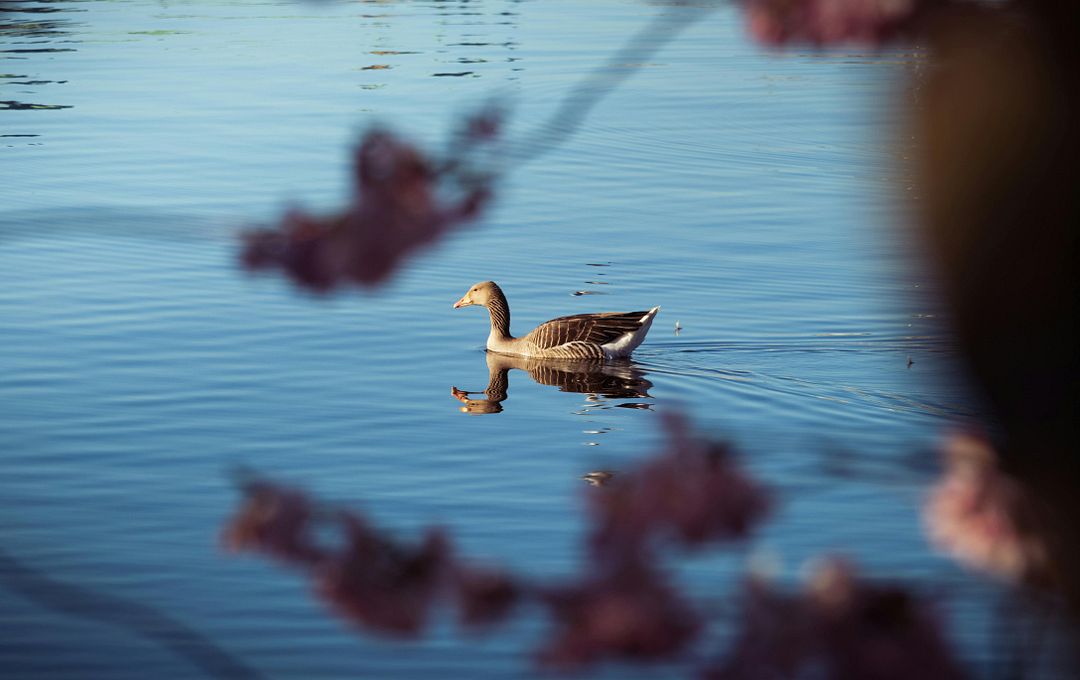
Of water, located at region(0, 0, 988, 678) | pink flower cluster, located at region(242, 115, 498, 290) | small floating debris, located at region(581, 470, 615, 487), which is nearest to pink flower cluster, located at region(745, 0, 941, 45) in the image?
water, located at region(0, 0, 988, 678)

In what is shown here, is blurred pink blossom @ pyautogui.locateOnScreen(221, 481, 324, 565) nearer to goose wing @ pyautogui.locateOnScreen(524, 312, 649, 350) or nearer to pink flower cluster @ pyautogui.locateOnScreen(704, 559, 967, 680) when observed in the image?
pink flower cluster @ pyautogui.locateOnScreen(704, 559, 967, 680)

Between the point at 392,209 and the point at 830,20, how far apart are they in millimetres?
975

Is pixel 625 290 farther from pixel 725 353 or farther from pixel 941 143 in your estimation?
pixel 941 143

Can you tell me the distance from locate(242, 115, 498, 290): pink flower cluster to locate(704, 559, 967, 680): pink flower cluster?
1.00 metres

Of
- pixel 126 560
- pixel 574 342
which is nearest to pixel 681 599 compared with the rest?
pixel 126 560

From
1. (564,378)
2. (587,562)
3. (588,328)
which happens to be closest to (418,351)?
(564,378)

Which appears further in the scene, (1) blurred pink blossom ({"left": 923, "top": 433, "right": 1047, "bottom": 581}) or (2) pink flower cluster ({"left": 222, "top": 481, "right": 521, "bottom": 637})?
(2) pink flower cluster ({"left": 222, "top": 481, "right": 521, "bottom": 637})

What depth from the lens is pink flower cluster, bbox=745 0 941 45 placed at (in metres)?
2.95

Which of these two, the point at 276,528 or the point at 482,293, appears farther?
the point at 482,293

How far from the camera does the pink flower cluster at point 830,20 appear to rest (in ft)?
9.69

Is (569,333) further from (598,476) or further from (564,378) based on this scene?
(598,476)

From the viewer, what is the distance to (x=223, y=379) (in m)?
12.9

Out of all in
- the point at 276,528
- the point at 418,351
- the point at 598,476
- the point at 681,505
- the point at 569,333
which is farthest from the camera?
the point at 569,333

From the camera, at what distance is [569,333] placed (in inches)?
562
